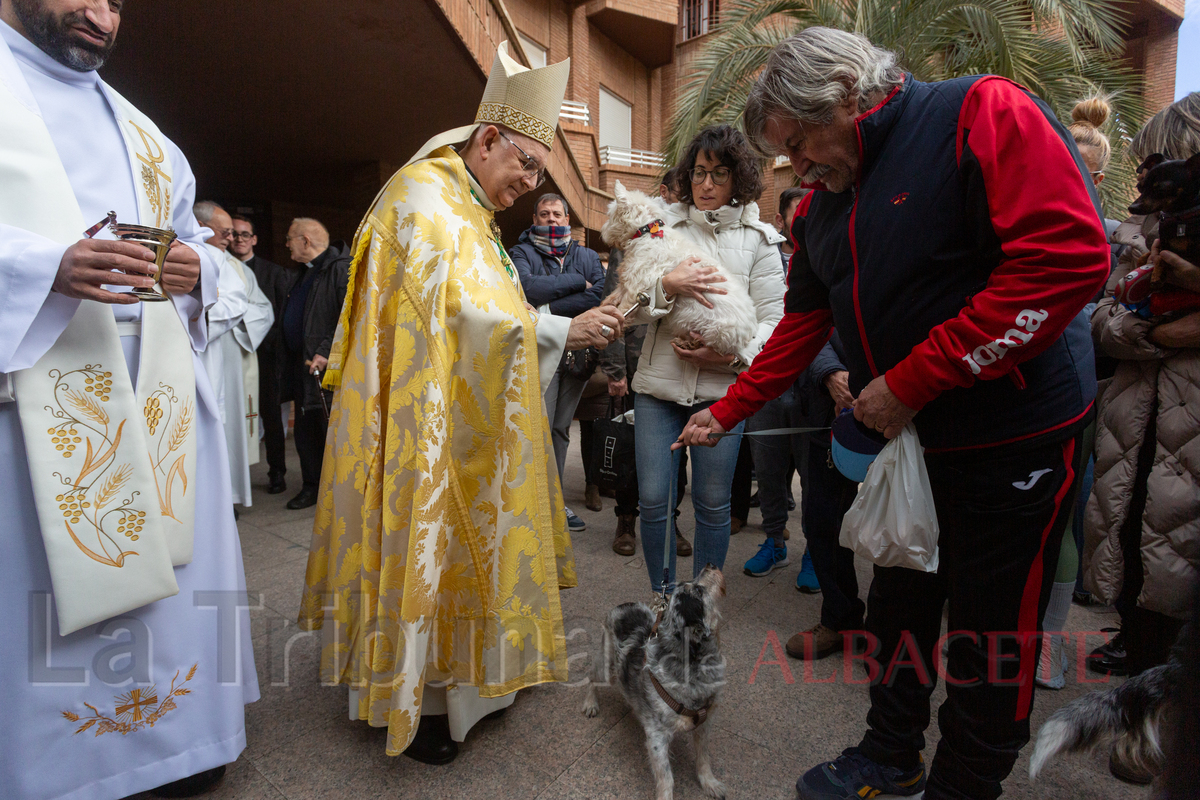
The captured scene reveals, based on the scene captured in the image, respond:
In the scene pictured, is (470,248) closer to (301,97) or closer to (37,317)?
(37,317)

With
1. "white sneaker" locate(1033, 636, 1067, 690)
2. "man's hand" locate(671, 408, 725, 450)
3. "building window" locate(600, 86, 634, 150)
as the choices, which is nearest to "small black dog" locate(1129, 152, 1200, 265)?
"man's hand" locate(671, 408, 725, 450)

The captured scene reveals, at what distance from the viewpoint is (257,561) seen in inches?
143

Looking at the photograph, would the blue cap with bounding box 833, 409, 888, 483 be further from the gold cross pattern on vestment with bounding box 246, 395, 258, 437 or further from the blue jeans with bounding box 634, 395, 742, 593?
the gold cross pattern on vestment with bounding box 246, 395, 258, 437

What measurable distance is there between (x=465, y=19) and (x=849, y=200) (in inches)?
205

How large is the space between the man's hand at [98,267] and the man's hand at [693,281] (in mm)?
1666

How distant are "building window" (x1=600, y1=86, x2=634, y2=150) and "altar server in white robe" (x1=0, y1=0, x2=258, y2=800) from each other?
15121 millimetres

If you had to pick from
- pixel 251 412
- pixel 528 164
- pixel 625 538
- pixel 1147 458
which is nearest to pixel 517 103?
pixel 528 164

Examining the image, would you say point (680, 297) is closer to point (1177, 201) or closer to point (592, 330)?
point (592, 330)

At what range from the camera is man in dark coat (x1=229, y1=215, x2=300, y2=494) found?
5199 millimetres

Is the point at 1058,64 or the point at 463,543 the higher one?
the point at 1058,64


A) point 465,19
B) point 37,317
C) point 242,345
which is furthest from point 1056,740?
point 465,19

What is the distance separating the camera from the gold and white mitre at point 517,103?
2033 millimetres

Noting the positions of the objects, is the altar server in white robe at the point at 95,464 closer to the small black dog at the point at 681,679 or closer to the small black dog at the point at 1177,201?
the small black dog at the point at 681,679

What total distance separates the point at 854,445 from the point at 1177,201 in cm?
111
